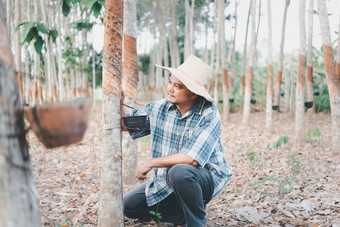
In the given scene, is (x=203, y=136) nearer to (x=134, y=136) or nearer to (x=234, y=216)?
(x=134, y=136)

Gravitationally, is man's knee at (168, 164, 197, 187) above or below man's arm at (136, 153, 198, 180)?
below

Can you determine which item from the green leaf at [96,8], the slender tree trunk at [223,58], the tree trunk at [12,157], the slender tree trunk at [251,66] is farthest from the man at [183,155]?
the slender tree trunk at [223,58]

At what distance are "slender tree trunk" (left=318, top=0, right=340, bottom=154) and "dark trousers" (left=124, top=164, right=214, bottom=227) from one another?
10.4ft

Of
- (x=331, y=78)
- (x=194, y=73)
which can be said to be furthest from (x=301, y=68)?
(x=194, y=73)

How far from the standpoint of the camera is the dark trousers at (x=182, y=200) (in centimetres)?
246

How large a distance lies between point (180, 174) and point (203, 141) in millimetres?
318

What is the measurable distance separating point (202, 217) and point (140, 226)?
64 centimetres

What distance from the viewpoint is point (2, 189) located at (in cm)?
108

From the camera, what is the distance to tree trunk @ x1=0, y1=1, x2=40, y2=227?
3.54ft

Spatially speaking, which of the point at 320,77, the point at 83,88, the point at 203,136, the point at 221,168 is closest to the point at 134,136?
the point at 203,136

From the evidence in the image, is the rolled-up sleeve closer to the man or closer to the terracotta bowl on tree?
the man

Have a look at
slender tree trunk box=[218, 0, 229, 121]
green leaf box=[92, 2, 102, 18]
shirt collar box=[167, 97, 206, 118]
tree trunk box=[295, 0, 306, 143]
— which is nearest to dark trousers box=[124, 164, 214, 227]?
shirt collar box=[167, 97, 206, 118]

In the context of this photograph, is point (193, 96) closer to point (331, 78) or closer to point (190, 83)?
point (190, 83)

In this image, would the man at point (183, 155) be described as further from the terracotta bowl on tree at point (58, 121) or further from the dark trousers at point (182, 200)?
the terracotta bowl on tree at point (58, 121)
